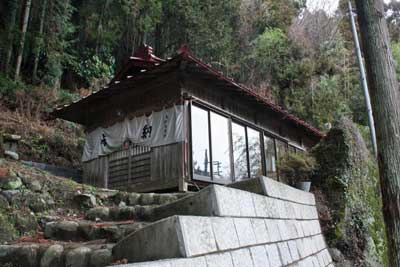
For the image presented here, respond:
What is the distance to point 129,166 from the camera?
8.88m

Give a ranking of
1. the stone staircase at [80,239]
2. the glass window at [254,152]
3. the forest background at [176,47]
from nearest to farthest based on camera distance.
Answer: the stone staircase at [80,239]
the glass window at [254,152]
the forest background at [176,47]

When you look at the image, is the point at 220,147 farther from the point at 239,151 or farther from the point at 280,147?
the point at 280,147

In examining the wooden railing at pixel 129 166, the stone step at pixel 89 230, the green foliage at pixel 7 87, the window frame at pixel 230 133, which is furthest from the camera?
the green foliage at pixel 7 87

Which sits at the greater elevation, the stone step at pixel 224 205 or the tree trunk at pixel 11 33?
the tree trunk at pixel 11 33

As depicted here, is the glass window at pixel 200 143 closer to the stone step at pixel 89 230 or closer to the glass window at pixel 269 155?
the glass window at pixel 269 155

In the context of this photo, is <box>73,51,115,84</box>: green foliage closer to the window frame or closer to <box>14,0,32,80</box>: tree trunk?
<box>14,0,32,80</box>: tree trunk

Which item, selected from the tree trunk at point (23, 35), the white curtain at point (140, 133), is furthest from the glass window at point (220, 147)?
the tree trunk at point (23, 35)

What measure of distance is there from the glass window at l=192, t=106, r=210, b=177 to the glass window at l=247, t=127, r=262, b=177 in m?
2.33

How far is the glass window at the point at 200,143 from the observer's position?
26.1ft

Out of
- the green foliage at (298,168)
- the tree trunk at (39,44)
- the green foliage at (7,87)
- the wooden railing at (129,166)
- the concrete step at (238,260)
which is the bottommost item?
the concrete step at (238,260)

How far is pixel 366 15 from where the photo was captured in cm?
374

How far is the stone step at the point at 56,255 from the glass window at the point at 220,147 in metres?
5.32

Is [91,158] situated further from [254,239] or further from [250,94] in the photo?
[254,239]

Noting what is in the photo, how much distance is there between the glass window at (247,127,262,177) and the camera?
33.8 feet
